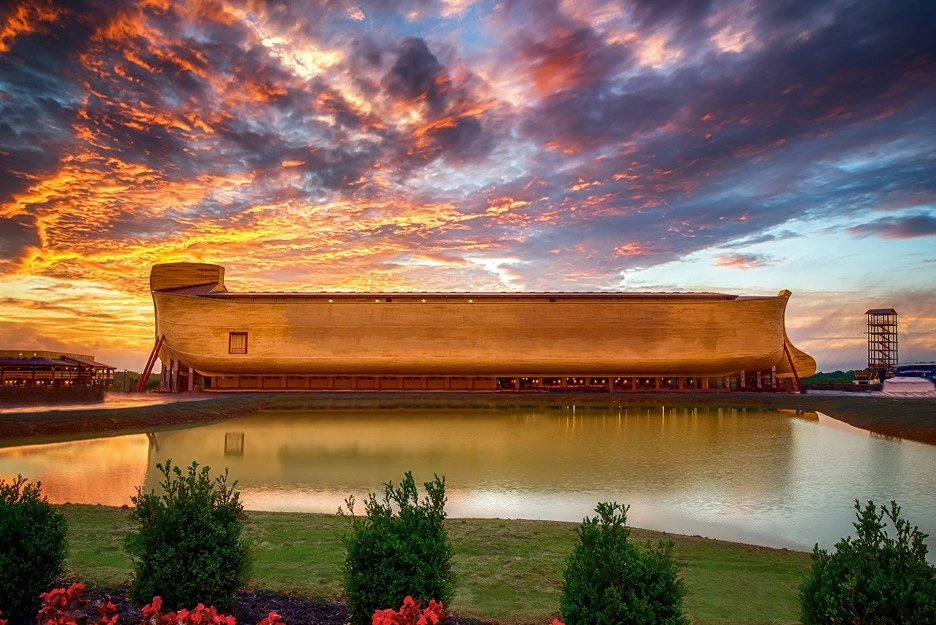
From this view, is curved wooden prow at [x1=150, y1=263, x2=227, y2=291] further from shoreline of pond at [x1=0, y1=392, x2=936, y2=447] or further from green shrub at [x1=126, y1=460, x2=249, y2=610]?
green shrub at [x1=126, y1=460, x2=249, y2=610]

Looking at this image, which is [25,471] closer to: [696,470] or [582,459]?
[582,459]

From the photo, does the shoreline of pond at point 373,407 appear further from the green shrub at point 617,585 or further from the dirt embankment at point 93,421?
the green shrub at point 617,585

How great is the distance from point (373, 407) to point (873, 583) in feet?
146

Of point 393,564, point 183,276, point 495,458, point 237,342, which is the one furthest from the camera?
point 183,276

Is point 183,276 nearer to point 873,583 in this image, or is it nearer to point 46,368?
point 46,368

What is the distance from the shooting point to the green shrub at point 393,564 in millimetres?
4973

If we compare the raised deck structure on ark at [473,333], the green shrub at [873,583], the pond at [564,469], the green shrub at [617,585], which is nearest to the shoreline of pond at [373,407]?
the pond at [564,469]

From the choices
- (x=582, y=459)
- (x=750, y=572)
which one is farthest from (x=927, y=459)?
(x=750, y=572)

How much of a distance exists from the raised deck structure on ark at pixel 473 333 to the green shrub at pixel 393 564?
6289 cm

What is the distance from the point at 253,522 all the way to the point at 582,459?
1116 centimetres

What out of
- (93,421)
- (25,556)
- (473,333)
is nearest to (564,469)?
(25,556)

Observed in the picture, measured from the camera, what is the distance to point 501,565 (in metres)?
7.64

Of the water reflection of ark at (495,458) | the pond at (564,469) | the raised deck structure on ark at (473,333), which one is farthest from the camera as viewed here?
the raised deck structure on ark at (473,333)

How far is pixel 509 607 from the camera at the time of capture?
20.1 feet
